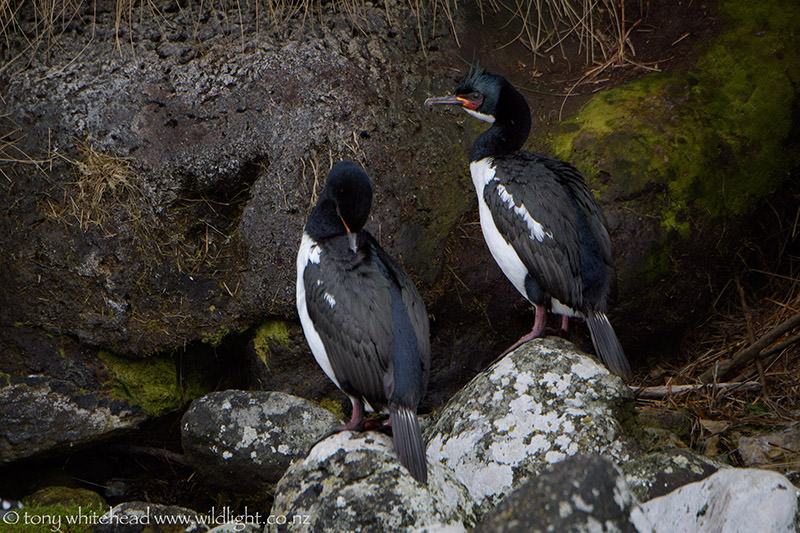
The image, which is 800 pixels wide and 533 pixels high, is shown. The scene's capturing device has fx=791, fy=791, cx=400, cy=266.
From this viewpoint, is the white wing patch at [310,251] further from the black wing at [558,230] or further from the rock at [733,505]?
the rock at [733,505]

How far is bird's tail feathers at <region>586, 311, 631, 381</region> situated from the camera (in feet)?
13.0

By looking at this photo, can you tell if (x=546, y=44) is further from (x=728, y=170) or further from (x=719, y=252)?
(x=719, y=252)

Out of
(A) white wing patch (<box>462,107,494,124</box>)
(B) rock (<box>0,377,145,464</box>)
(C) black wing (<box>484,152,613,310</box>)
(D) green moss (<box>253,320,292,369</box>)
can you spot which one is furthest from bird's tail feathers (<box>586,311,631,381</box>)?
(B) rock (<box>0,377,145,464</box>)

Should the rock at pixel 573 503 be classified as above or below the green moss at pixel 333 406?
above

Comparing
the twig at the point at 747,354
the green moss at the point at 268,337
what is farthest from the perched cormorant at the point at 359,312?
the twig at the point at 747,354

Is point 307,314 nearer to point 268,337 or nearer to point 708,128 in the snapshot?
point 268,337

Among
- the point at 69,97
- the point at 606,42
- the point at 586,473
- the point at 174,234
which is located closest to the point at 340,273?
the point at 174,234

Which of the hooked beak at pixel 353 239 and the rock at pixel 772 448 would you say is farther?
the rock at pixel 772 448

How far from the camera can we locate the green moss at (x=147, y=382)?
4.97 meters

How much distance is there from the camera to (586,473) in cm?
192

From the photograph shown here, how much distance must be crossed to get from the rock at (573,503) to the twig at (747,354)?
3.10 metres

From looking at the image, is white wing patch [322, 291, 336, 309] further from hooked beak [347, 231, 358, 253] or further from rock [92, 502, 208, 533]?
rock [92, 502, 208, 533]

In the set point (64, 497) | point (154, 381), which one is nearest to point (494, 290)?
point (154, 381)

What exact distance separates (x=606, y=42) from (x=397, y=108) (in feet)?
5.09
